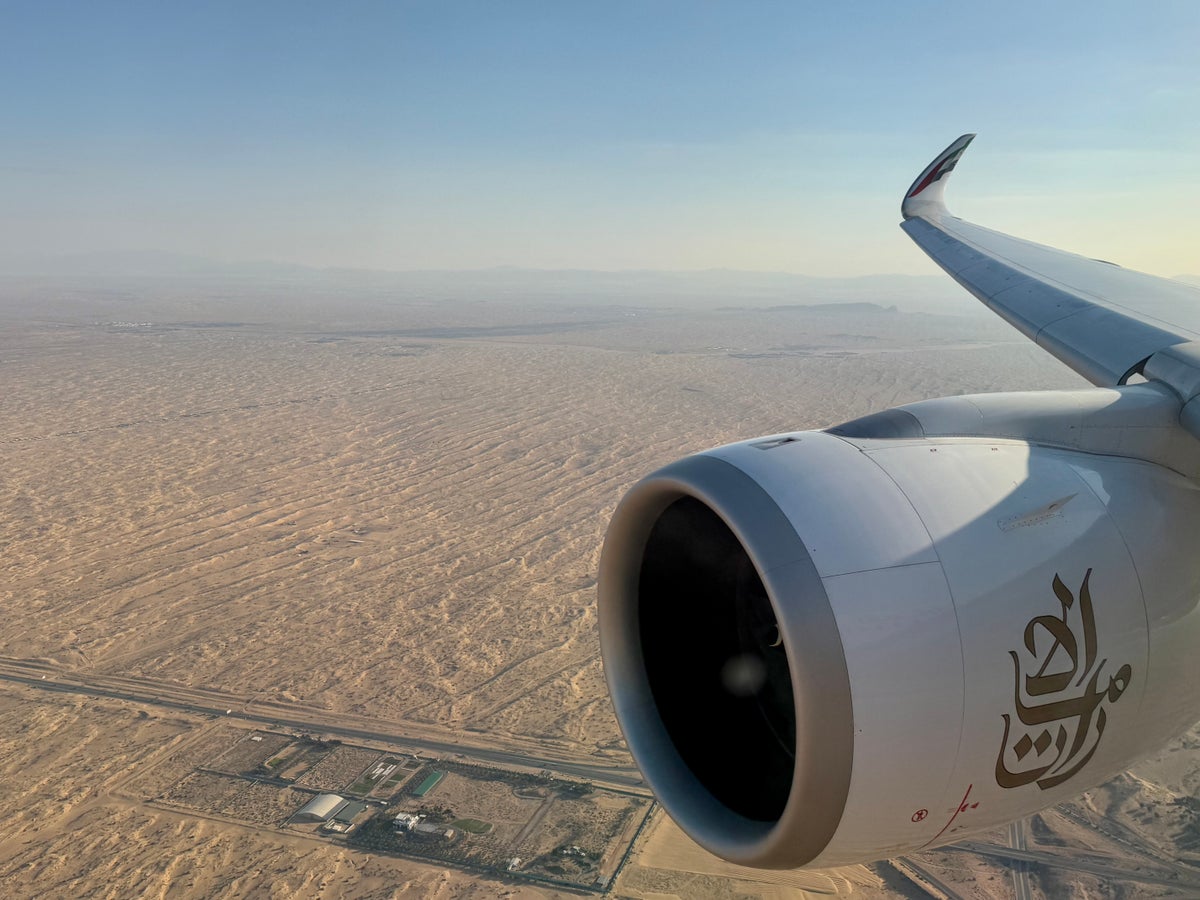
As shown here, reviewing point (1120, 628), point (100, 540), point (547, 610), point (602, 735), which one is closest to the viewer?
point (1120, 628)

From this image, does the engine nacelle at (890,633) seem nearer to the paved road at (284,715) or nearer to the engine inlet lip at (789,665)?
the engine inlet lip at (789,665)

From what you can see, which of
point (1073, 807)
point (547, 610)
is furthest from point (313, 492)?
point (1073, 807)

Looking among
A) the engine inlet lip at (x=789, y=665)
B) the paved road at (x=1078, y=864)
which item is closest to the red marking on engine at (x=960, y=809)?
the engine inlet lip at (x=789, y=665)

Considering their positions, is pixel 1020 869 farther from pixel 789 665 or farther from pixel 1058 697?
pixel 789 665

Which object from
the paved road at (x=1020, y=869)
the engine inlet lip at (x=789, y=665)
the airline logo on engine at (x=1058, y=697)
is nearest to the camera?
the engine inlet lip at (x=789, y=665)

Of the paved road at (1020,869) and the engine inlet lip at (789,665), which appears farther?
the paved road at (1020,869)

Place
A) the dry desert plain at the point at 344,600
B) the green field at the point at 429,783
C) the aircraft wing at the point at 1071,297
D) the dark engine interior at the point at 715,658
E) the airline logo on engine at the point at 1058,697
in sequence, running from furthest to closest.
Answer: the green field at the point at 429,783
the dry desert plain at the point at 344,600
the aircraft wing at the point at 1071,297
the dark engine interior at the point at 715,658
the airline logo on engine at the point at 1058,697

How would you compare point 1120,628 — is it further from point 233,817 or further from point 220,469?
point 220,469

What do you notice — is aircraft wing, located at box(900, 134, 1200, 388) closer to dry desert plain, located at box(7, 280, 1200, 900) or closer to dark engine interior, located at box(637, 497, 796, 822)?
dark engine interior, located at box(637, 497, 796, 822)
